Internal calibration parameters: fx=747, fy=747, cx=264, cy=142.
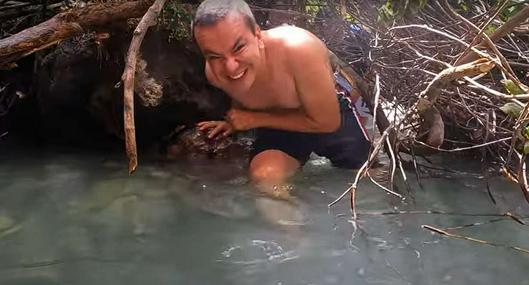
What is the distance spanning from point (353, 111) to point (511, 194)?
2.54 ft

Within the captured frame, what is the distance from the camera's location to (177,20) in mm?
3676

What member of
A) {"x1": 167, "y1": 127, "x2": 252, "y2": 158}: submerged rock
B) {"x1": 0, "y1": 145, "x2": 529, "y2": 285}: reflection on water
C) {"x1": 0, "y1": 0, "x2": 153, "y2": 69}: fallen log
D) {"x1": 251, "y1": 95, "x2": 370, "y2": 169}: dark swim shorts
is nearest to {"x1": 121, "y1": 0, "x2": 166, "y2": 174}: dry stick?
{"x1": 0, "y1": 145, "x2": 529, "y2": 285}: reflection on water

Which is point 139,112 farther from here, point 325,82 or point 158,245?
point 158,245

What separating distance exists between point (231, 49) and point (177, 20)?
1.04 meters

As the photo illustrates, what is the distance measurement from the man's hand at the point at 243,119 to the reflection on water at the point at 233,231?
0.25 metres

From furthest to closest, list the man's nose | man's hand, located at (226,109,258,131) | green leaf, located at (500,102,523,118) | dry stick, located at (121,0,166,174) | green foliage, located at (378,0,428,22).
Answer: man's hand, located at (226,109,258,131)
the man's nose
dry stick, located at (121,0,166,174)
green foliage, located at (378,0,428,22)
green leaf, located at (500,102,523,118)

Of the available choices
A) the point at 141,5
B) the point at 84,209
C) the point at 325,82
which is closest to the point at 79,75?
the point at 141,5

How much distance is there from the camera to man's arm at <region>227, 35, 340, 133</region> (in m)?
2.83

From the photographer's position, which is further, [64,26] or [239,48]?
[64,26]

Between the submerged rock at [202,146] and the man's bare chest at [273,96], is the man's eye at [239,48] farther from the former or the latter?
the submerged rock at [202,146]

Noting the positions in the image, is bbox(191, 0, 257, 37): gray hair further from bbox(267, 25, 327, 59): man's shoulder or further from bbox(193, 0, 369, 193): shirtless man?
bbox(267, 25, 327, 59): man's shoulder

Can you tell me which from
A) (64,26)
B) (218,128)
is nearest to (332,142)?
(218,128)

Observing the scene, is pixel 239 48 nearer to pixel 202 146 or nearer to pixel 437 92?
pixel 437 92

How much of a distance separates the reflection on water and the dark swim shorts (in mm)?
105
